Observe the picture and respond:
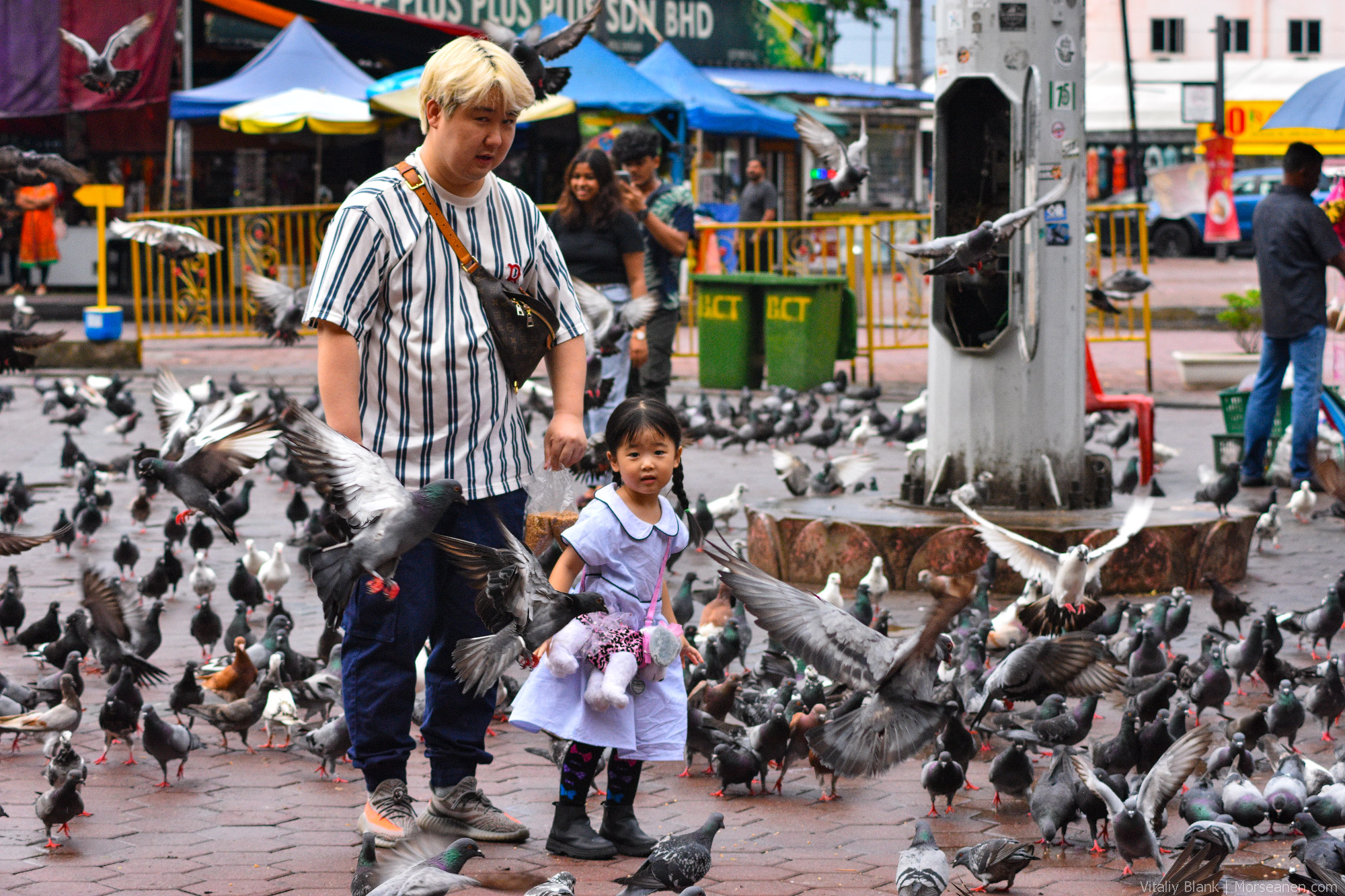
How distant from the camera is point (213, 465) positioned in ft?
15.9

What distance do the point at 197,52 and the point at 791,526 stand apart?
64.6 feet

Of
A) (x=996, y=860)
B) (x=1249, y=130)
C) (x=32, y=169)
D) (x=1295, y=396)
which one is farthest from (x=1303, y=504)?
(x=1249, y=130)

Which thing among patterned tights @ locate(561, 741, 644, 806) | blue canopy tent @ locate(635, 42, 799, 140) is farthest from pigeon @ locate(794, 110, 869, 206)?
blue canopy tent @ locate(635, 42, 799, 140)

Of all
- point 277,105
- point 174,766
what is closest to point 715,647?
point 174,766

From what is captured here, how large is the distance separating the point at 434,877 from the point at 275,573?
4.69m

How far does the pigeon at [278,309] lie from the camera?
42.8 ft

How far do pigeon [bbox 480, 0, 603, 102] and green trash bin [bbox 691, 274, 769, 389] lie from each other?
7.36 metres

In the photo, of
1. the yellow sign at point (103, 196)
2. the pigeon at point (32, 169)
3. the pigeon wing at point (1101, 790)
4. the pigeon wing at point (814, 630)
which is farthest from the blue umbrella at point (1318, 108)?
the yellow sign at point (103, 196)

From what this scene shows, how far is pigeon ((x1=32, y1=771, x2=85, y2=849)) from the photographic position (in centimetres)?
456

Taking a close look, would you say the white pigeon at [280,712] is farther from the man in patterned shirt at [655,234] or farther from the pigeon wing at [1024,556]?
the man in patterned shirt at [655,234]

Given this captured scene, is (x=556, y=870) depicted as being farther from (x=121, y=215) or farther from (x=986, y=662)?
(x=121, y=215)

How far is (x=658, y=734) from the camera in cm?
428

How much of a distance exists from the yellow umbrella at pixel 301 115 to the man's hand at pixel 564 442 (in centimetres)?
1631

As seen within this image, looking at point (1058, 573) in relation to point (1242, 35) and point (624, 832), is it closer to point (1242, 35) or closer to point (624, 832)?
point (624, 832)
